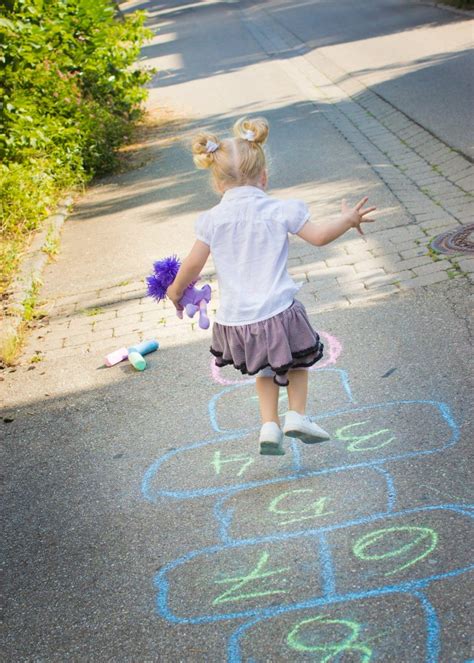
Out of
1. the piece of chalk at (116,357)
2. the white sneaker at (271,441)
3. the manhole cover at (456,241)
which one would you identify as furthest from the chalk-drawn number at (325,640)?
the manhole cover at (456,241)

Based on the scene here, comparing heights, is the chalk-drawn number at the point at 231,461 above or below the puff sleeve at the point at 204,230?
below

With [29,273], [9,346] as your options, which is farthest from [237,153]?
[29,273]

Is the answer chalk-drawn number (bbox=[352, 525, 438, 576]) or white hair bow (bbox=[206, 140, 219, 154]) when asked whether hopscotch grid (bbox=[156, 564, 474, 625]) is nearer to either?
chalk-drawn number (bbox=[352, 525, 438, 576])

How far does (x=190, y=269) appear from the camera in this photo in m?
3.75

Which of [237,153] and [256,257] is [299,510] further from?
[237,153]

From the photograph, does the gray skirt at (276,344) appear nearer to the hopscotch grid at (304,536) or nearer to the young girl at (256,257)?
the young girl at (256,257)

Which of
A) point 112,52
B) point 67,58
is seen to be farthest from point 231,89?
point 67,58

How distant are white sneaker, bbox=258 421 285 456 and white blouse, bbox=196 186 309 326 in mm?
479

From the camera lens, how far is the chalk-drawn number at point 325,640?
2.66m

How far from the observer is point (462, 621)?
2691mm

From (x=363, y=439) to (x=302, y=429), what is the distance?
43 cm

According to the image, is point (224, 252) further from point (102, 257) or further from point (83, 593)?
point (102, 257)

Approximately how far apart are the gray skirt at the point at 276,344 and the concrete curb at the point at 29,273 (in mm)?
2551

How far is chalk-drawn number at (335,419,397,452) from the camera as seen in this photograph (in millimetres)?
3908
